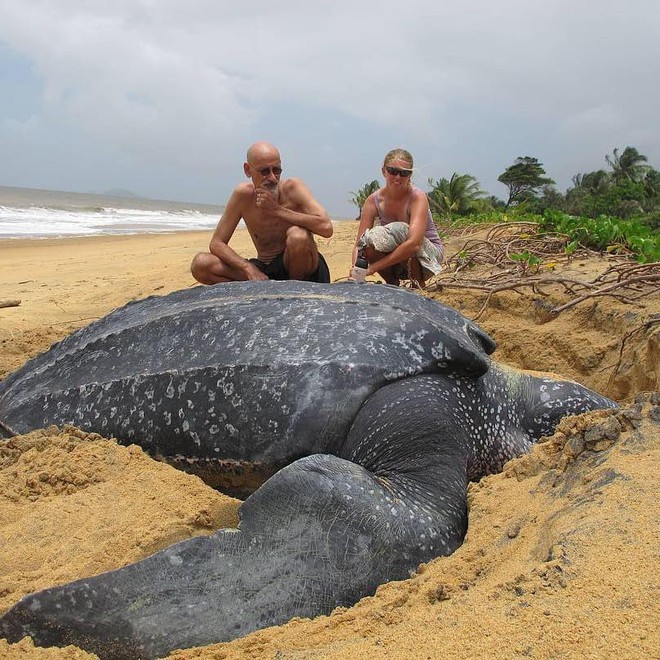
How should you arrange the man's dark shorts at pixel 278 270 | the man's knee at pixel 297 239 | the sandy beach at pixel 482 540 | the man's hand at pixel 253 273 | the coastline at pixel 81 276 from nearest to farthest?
the sandy beach at pixel 482 540 < the man's hand at pixel 253 273 < the man's knee at pixel 297 239 < the man's dark shorts at pixel 278 270 < the coastline at pixel 81 276

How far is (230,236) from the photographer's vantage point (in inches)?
133

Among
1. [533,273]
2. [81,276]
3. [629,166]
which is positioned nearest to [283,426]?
[533,273]

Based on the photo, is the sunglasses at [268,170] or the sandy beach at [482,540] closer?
the sandy beach at [482,540]

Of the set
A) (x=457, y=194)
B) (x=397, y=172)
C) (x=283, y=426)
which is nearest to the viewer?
(x=283, y=426)

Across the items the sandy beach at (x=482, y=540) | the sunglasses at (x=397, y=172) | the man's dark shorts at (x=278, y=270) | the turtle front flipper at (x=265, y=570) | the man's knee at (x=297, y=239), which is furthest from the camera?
the sunglasses at (x=397, y=172)

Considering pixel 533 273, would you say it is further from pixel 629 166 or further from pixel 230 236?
pixel 629 166

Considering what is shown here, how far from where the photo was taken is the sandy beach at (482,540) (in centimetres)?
89

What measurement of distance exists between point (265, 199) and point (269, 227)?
0.22 metres

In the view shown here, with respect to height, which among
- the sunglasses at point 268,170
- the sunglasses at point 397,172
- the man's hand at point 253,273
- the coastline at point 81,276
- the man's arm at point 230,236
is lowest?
the coastline at point 81,276

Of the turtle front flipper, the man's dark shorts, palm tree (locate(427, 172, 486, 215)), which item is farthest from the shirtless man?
palm tree (locate(427, 172, 486, 215))

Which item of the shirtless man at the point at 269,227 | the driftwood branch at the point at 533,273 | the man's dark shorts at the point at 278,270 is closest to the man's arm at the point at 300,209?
the shirtless man at the point at 269,227

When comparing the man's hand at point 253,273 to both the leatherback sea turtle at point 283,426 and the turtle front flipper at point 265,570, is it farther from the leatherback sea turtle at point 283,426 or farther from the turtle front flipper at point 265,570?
the turtle front flipper at point 265,570

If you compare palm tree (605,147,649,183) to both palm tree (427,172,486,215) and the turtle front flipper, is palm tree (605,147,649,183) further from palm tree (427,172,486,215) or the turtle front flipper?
the turtle front flipper

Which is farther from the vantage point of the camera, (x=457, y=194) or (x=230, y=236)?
(x=457, y=194)
